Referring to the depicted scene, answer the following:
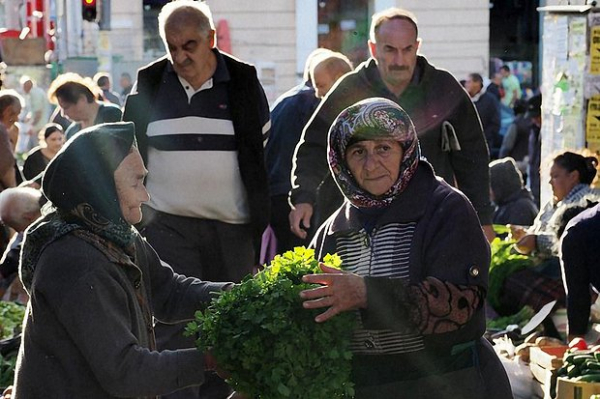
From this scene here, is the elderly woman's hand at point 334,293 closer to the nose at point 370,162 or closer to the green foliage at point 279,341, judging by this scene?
the green foliage at point 279,341

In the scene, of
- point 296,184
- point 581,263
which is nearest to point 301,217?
point 296,184

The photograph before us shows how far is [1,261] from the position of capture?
854 cm

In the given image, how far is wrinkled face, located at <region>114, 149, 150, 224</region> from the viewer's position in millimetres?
4406

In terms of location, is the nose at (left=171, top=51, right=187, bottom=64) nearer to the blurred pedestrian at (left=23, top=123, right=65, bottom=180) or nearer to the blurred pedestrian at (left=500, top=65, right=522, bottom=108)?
the blurred pedestrian at (left=23, top=123, right=65, bottom=180)

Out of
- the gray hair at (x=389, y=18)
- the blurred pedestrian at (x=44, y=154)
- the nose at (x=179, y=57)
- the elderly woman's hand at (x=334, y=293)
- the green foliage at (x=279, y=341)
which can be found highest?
the gray hair at (x=389, y=18)

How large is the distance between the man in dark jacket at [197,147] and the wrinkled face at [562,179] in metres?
2.61

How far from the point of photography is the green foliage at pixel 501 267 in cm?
914

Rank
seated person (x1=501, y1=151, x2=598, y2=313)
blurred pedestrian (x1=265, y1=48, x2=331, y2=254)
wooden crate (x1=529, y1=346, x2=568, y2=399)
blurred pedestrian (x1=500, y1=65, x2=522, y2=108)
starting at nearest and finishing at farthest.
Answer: wooden crate (x1=529, y1=346, x2=568, y2=399), seated person (x1=501, y1=151, x2=598, y2=313), blurred pedestrian (x1=265, y1=48, x2=331, y2=254), blurred pedestrian (x1=500, y1=65, x2=522, y2=108)

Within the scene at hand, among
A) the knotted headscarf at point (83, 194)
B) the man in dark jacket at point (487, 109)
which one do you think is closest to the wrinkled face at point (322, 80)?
the knotted headscarf at point (83, 194)

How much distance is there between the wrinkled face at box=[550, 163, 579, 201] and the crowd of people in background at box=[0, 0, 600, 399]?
0.5 inches

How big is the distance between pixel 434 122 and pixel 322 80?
2.53 meters

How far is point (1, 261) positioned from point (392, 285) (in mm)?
4712

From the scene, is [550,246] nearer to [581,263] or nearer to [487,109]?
[581,263]

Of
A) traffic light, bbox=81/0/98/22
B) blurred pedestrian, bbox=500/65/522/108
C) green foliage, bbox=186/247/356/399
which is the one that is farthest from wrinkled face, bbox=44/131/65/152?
blurred pedestrian, bbox=500/65/522/108
